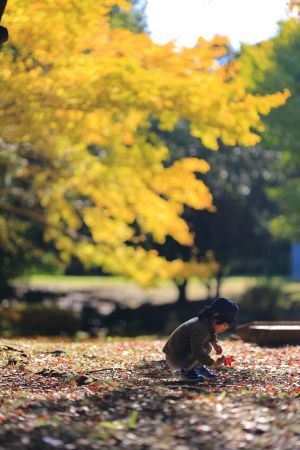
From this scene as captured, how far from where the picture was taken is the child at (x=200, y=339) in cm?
824

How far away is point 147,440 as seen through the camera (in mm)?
6039

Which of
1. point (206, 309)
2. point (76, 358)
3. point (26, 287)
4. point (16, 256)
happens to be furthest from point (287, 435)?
point (26, 287)

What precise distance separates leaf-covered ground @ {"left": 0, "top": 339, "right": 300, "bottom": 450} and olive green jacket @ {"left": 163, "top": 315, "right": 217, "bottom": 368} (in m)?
0.26

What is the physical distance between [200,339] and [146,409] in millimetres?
1663

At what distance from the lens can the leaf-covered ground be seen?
602 centimetres

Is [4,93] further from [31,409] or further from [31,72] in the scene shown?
[31,409]

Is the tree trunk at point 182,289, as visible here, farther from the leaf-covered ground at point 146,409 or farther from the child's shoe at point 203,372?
the child's shoe at point 203,372

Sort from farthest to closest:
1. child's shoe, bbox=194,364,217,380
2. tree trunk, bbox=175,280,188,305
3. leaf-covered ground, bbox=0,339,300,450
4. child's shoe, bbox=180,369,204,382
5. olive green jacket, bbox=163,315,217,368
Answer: tree trunk, bbox=175,280,188,305 → child's shoe, bbox=194,364,217,380 → child's shoe, bbox=180,369,204,382 → olive green jacket, bbox=163,315,217,368 → leaf-covered ground, bbox=0,339,300,450

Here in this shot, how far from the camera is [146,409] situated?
6812 millimetres

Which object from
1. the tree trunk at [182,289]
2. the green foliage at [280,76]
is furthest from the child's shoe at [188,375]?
the tree trunk at [182,289]

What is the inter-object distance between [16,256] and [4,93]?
1156 centimetres

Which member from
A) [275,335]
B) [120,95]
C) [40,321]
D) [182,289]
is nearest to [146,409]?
[275,335]

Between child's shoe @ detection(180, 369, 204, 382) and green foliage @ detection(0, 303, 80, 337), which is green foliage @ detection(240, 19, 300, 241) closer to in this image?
green foliage @ detection(0, 303, 80, 337)

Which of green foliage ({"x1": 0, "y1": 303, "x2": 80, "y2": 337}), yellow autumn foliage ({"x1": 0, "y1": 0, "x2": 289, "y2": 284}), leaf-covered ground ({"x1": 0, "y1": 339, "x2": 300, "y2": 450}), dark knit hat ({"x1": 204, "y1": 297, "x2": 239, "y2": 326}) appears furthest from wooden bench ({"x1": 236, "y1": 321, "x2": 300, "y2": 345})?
green foliage ({"x1": 0, "y1": 303, "x2": 80, "y2": 337})
